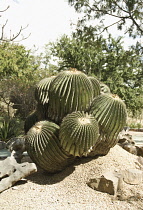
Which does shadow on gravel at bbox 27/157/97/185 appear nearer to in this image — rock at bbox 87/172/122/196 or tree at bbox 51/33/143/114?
rock at bbox 87/172/122/196

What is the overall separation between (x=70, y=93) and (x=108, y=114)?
80cm

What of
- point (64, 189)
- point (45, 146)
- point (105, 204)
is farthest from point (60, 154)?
point (105, 204)

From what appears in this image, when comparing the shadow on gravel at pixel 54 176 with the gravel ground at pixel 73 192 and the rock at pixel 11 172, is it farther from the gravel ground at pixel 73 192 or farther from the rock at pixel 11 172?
the rock at pixel 11 172

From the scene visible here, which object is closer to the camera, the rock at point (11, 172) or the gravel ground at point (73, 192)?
the gravel ground at point (73, 192)

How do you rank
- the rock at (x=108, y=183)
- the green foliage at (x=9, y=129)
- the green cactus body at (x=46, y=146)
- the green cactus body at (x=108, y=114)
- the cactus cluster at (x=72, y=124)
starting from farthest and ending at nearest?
1. the green foliage at (x=9, y=129)
2. the green cactus body at (x=108, y=114)
3. the green cactus body at (x=46, y=146)
4. the cactus cluster at (x=72, y=124)
5. the rock at (x=108, y=183)

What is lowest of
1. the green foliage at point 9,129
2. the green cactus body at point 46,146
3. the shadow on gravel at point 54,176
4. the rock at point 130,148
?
the green foliage at point 9,129

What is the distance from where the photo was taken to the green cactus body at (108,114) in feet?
15.5

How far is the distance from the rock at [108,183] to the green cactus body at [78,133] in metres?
0.52

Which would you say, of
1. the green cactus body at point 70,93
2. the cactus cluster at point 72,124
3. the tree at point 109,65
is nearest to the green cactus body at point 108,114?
the cactus cluster at point 72,124

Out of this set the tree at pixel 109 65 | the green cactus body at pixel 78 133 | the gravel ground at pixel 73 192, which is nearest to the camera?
the gravel ground at pixel 73 192

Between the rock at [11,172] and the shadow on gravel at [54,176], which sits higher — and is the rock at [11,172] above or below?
above

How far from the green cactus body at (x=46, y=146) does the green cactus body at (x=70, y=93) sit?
0.39 meters

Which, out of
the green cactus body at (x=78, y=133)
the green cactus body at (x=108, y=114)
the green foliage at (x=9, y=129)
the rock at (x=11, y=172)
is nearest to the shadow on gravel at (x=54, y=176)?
the rock at (x=11, y=172)

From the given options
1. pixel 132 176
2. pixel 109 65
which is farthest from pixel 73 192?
pixel 109 65
